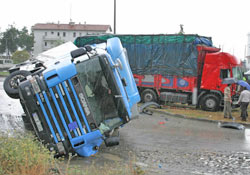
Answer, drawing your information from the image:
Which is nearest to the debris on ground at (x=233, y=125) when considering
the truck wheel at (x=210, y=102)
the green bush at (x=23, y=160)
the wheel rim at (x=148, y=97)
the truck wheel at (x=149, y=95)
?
the truck wheel at (x=210, y=102)

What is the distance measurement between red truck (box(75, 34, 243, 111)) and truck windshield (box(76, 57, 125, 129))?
10.0 m

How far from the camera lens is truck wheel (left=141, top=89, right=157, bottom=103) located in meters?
17.4

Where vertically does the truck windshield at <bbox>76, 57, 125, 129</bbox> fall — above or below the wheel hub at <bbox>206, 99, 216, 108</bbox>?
above

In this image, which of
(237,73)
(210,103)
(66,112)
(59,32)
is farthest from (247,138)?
(59,32)

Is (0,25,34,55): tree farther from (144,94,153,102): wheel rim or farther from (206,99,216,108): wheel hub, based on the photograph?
(206,99,216,108): wheel hub

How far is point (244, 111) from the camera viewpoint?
531 inches

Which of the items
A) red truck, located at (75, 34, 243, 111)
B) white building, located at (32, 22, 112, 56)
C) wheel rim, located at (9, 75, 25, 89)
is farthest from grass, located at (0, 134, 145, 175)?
white building, located at (32, 22, 112, 56)

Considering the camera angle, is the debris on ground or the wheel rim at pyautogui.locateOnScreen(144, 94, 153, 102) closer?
the debris on ground

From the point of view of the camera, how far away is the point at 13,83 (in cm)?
856

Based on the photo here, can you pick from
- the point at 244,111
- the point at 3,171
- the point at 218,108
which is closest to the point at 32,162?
the point at 3,171

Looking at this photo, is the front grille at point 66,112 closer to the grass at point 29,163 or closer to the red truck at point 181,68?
the grass at point 29,163

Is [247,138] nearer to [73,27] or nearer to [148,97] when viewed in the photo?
[148,97]

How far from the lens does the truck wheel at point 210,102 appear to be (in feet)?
52.2

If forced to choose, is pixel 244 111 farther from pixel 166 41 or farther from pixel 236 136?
pixel 166 41
